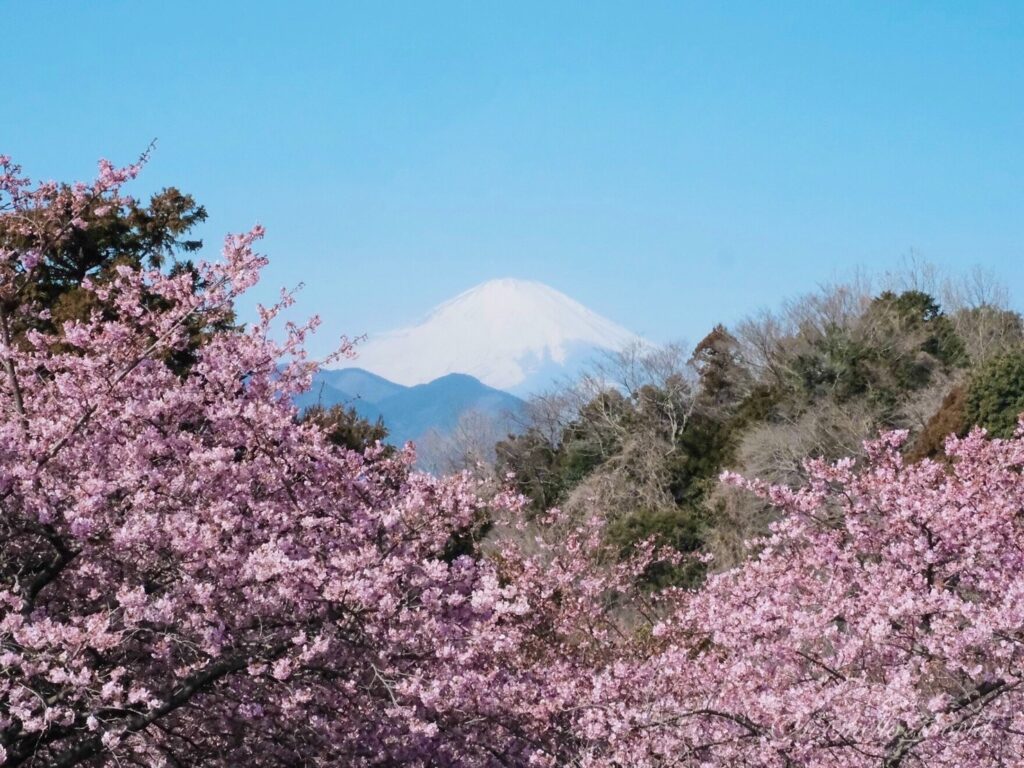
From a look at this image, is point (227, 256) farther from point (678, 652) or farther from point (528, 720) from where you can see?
point (678, 652)

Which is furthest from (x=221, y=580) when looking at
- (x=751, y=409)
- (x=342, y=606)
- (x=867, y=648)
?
(x=751, y=409)

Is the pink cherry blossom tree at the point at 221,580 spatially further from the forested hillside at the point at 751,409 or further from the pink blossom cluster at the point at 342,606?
the forested hillside at the point at 751,409

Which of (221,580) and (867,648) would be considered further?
(867,648)

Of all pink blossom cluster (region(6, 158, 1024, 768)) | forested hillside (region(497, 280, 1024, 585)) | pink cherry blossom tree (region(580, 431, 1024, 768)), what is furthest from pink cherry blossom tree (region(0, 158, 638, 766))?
forested hillside (region(497, 280, 1024, 585))

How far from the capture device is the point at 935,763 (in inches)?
251

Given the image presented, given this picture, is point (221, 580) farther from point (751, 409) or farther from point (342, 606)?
point (751, 409)

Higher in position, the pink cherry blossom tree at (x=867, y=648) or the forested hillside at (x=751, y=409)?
the forested hillside at (x=751, y=409)

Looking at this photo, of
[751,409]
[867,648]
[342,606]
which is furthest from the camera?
[751,409]

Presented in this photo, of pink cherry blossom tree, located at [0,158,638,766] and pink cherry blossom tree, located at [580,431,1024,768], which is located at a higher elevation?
pink cherry blossom tree, located at [0,158,638,766]

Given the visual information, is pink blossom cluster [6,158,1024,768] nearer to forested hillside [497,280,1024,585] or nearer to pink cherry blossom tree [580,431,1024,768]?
pink cherry blossom tree [580,431,1024,768]

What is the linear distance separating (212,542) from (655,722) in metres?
2.70

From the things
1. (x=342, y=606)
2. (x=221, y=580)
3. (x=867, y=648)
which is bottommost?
(x=867, y=648)

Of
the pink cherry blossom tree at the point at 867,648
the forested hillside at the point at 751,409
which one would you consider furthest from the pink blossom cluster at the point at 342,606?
the forested hillside at the point at 751,409

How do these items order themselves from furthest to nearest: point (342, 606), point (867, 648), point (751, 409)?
point (751, 409), point (867, 648), point (342, 606)
